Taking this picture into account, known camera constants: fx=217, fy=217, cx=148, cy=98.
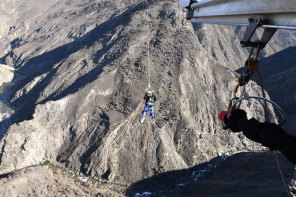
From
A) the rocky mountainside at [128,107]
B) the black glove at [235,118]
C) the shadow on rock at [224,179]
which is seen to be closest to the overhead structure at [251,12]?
the black glove at [235,118]

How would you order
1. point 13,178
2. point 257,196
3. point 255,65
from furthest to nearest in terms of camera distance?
point 13,178 < point 257,196 < point 255,65

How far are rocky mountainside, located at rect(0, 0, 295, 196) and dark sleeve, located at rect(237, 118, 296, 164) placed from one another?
22.6m

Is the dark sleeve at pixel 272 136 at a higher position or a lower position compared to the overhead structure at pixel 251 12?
lower

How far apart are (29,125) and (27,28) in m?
64.0

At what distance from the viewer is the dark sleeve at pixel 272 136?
2.26 metres

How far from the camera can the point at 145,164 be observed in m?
24.2

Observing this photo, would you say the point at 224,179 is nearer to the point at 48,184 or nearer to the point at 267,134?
the point at 48,184

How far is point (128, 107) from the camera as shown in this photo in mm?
26625

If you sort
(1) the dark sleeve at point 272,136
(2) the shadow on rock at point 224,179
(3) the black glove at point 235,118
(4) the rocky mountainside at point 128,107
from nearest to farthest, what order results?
(1) the dark sleeve at point 272,136, (3) the black glove at point 235,118, (2) the shadow on rock at point 224,179, (4) the rocky mountainside at point 128,107

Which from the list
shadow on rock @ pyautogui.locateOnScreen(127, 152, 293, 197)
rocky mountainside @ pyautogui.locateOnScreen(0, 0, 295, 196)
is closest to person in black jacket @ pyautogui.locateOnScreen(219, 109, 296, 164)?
shadow on rock @ pyautogui.locateOnScreen(127, 152, 293, 197)

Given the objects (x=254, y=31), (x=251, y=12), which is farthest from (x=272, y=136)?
(x=251, y=12)

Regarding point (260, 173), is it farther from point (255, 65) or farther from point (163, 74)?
point (255, 65)

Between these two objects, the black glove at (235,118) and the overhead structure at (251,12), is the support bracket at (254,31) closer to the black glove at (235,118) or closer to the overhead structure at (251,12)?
the overhead structure at (251,12)

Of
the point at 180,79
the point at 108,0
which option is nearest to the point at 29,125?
the point at 180,79
